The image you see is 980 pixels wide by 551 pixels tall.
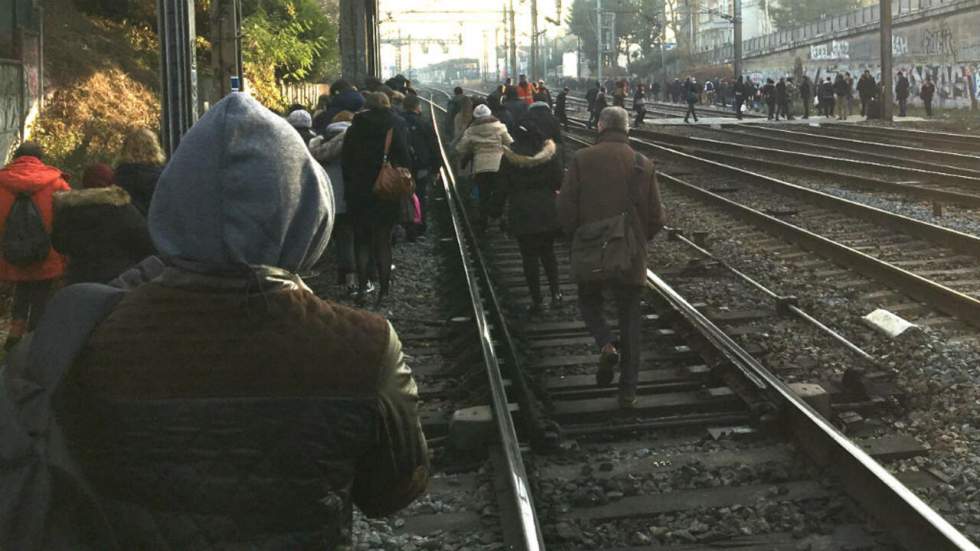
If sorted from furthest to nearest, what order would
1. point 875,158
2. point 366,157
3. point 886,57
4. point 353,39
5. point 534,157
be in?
point 886,57, point 353,39, point 875,158, point 366,157, point 534,157

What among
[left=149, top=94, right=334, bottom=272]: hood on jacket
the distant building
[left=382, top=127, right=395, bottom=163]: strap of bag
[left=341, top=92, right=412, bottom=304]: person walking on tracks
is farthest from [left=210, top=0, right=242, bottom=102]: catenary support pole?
the distant building

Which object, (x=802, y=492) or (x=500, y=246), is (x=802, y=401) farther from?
(x=500, y=246)

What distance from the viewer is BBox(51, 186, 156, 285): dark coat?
19.9 ft

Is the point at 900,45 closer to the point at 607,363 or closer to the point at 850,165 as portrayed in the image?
the point at 850,165

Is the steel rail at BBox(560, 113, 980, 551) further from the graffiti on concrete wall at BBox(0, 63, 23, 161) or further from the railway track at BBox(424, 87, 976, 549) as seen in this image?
the graffiti on concrete wall at BBox(0, 63, 23, 161)

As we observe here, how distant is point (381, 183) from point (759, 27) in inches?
4145

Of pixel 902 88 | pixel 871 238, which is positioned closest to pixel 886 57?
pixel 902 88

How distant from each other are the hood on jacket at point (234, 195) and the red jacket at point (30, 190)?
5.86 m

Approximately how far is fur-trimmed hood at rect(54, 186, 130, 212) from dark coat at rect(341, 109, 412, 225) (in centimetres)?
387

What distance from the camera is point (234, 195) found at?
1938 mm

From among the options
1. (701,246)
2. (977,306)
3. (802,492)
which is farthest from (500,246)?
(802,492)

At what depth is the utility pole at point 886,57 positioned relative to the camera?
35.4 m

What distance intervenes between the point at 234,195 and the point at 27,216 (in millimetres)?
6206

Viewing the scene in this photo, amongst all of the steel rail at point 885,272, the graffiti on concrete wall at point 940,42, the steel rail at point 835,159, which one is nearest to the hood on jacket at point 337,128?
the steel rail at point 885,272
